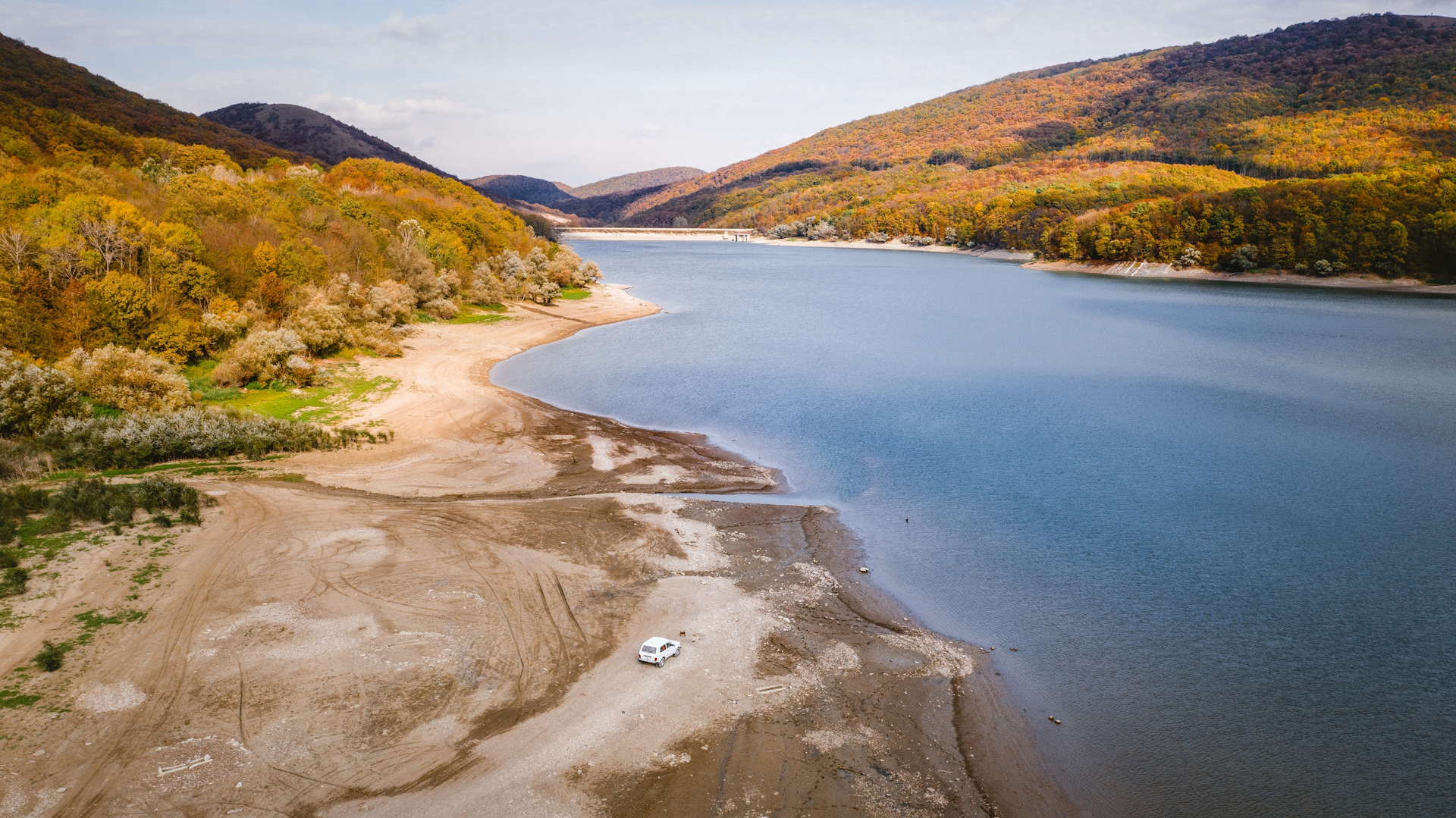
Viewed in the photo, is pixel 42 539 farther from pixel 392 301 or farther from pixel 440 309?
pixel 440 309

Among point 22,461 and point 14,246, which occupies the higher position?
point 14,246

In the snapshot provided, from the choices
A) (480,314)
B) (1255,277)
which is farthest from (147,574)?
(1255,277)

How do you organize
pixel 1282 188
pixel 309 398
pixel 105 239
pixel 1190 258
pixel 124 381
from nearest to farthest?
pixel 124 381 < pixel 105 239 < pixel 309 398 < pixel 1282 188 < pixel 1190 258

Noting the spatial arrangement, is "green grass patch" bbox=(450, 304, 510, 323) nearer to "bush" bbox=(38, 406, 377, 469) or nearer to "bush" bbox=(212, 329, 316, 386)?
"bush" bbox=(212, 329, 316, 386)

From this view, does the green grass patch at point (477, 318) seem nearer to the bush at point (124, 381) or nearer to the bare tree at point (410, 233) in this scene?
the bare tree at point (410, 233)

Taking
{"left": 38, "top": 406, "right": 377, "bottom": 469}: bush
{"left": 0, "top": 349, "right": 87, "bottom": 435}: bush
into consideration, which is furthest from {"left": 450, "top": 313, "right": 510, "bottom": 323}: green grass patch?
{"left": 0, "top": 349, "right": 87, "bottom": 435}: bush

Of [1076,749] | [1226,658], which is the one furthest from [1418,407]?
[1076,749]

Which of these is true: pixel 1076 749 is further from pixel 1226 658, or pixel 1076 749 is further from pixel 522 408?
pixel 522 408
